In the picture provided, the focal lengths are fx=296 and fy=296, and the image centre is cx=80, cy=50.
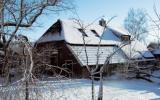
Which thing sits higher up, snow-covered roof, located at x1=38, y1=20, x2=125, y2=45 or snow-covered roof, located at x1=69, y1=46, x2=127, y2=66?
snow-covered roof, located at x1=38, y1=20, x2=125, y2=45

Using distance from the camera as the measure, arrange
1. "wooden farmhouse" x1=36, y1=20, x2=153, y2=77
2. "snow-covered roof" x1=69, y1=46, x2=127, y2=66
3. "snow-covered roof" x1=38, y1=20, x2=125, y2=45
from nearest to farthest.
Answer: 1. "snow-covered roof" x1=69, y1=46, x2=127, y2=66
2. "wooden farmhouse" x1=36, y1=20, x2=153, y2=77
3. "snow-covered roof" x1=38, y1=20, x2=125, y2=45

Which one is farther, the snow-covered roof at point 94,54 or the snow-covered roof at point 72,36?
the snow-covered roof at point 72,36

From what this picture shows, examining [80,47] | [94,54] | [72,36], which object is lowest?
[94,54]

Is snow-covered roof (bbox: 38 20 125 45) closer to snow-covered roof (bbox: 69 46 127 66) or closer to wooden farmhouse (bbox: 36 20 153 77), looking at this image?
Answer: wooden farmhouse (bbox: 36 20 153 77)

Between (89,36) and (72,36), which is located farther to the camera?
(89,36)

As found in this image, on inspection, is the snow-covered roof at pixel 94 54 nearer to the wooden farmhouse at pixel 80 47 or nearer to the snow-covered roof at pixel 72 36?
the wooden farmhouse at pixel 80 47

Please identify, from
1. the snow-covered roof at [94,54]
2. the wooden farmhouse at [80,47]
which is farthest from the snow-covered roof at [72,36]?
the snow-covered roof at [94,54]

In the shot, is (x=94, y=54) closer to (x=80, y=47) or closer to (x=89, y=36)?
(x=80, y=47)

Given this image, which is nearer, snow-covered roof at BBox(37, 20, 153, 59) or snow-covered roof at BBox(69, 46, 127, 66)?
snow-covered roof at BBox(69, 46, 127, 66)

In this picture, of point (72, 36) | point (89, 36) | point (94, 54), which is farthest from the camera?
point (89, 36)

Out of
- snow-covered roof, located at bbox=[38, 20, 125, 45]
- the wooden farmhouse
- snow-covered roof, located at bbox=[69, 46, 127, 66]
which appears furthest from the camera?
snow-covered roof, located at bbox=[38, 20, 125, 45]

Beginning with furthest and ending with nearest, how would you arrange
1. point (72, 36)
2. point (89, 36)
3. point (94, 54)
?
point (89, 36) < point (72, 36) < point (94, 54)

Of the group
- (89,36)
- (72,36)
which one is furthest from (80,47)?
(89,36)

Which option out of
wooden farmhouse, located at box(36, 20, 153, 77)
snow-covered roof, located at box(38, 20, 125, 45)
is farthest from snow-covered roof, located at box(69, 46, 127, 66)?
snow-covered roof, located at box(38, 20, 125, 45)
